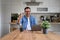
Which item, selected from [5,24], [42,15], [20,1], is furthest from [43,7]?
[5,24]

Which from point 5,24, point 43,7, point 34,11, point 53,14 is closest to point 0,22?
point 5,24

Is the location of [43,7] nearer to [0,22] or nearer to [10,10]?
[10,10]

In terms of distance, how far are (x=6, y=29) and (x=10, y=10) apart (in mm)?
1027

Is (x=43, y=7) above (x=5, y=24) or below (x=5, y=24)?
above

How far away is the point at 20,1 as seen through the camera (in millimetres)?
6664

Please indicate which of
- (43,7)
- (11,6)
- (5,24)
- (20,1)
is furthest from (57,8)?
(5,24)

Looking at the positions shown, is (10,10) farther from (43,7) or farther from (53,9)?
(53,9)

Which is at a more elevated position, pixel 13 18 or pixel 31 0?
pixel 31 0

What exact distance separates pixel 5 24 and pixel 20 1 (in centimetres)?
144

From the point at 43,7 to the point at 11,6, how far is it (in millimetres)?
1653

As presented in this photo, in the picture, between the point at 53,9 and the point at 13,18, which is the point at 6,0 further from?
the point at 53,9

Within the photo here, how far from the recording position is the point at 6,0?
6754 millimetres

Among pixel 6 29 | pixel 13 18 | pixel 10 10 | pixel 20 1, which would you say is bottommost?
pixel 6 29

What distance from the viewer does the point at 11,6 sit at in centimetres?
672
